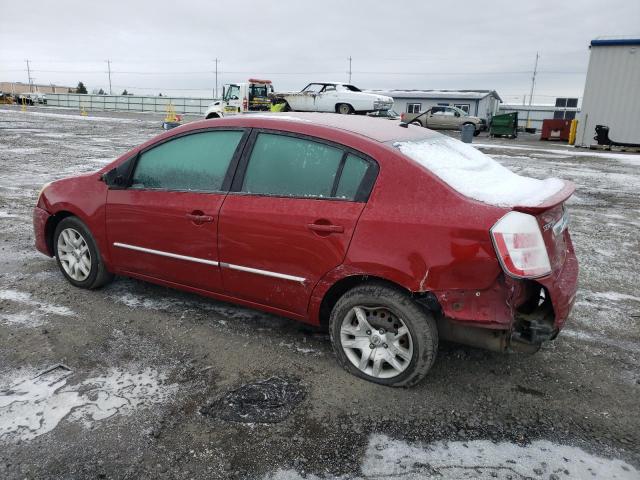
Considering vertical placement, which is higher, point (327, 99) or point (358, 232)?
point (327, 99)

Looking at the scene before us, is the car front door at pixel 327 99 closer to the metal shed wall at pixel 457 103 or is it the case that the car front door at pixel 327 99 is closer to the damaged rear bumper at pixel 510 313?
the metal shed wall at pixel 457 103

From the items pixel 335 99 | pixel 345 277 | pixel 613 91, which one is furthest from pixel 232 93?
pixel 345 277

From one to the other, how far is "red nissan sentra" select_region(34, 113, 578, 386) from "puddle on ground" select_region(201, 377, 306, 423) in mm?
422

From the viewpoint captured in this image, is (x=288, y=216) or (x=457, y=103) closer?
(x=288, y=216)

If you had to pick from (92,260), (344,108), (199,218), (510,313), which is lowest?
(92,260)

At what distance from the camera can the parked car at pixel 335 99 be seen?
85.9 feet

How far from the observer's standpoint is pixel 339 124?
3.33 m

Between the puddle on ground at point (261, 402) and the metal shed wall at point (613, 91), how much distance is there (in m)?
24.1

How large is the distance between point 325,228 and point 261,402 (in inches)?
43.1

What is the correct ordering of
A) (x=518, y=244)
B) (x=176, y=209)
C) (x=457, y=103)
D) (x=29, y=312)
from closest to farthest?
(x=518, y=244) → (x=176, y=209) → (x=29, y=312) → (x=457, y=103)

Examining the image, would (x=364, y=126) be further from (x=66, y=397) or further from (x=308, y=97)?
(x=308, y=97)

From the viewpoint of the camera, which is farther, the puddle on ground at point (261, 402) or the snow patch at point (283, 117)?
the snow patch at point (283, 117)

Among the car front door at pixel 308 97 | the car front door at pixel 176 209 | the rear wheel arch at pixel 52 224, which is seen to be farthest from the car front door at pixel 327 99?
the car front door at pixel 176 209

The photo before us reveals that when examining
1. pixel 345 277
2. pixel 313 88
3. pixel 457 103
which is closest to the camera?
pixel 345 277
